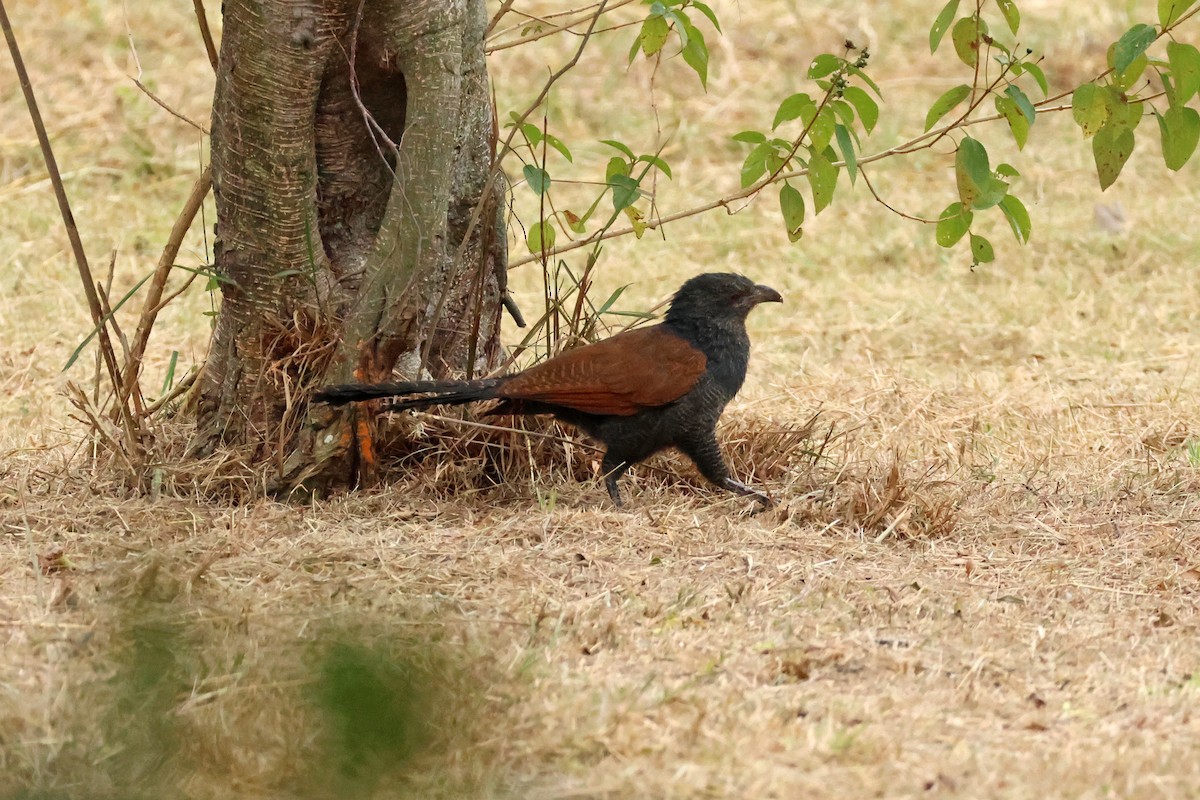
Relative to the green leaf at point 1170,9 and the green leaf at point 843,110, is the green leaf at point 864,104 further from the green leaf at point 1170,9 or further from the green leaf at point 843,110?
the green leaf at point 1170,9

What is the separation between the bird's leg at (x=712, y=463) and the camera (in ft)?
14.2

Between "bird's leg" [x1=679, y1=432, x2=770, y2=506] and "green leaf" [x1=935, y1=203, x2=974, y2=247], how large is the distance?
0.88m

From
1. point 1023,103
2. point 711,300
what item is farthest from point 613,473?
point 1023,103

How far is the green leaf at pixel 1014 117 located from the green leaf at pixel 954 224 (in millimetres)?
241

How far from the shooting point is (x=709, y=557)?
3.76 metres

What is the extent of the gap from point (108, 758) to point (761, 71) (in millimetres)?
8889

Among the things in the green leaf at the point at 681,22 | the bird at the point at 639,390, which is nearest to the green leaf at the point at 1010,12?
the green leaf at the point at 681,22

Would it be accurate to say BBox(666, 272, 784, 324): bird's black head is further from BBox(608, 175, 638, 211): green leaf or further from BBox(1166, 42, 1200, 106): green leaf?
BBox(1166, 42, 1200, 106): green leaf

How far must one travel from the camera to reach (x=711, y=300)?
4.48m

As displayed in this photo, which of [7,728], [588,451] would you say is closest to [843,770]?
[7,728]

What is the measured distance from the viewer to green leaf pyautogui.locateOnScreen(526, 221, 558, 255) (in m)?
4.48

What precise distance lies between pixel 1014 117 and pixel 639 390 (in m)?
1.31

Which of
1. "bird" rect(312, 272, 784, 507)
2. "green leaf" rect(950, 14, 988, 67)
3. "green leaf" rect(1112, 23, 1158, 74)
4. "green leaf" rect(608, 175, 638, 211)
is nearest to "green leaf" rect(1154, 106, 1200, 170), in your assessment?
"green leaf" rect(1112, 23, 1158, 74)

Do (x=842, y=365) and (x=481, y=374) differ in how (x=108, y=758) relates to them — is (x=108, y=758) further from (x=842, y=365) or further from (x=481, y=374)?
(x=842, y=365)
